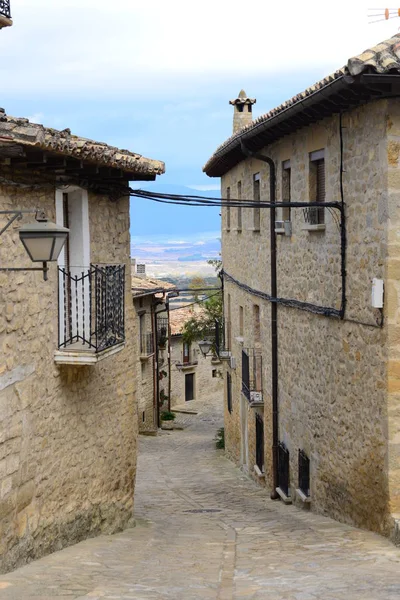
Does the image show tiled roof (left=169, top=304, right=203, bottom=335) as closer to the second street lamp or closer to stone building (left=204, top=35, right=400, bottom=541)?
stone building (left=204, top=35, right=400, bottom=541)

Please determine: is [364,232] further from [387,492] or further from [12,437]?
[12,437]

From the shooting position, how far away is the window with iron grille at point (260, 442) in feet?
58.7

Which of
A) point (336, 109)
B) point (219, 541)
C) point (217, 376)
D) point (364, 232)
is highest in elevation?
point (336, 109)

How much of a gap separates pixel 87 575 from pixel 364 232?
→ 4.79 meters

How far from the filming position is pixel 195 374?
4494 centimetres

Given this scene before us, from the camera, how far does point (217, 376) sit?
151 feet

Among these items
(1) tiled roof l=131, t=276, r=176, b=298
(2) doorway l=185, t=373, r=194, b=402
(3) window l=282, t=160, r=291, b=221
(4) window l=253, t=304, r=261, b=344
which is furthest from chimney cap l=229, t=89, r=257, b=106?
(2) doorway l=185, t=373, r=194, b=402

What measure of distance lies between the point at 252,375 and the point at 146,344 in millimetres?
16635

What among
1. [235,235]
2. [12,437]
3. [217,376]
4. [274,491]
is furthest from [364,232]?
[217,376]

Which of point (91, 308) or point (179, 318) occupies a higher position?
point (91, 308)

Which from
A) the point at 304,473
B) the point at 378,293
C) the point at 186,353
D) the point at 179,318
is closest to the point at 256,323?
the point at 304,473

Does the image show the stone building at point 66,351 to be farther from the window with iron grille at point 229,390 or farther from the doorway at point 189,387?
the doorway at point 189,387

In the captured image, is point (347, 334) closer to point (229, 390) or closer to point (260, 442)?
point (260, 442)

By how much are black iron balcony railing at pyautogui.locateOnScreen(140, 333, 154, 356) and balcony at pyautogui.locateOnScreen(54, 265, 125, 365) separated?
23.3m
